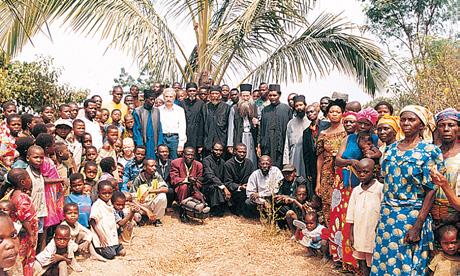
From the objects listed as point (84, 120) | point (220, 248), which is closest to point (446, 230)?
point (220, 248)

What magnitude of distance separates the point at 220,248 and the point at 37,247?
2529 mm

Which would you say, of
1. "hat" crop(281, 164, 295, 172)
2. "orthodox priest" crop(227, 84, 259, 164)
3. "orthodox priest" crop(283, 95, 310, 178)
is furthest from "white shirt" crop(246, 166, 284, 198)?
"orthodox priest" crop(227, 84, 259, 164)

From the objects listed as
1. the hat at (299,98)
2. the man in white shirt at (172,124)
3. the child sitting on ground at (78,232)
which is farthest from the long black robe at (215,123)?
the child sitting on ground at (78,232)

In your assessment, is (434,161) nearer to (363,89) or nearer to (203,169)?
(203,169)

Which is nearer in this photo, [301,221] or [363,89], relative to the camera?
[301,221]

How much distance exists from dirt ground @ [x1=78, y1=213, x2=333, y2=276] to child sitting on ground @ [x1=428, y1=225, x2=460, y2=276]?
201 centimetres

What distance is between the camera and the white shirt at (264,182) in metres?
7.86

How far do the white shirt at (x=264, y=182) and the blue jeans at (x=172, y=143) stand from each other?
137 centimetres

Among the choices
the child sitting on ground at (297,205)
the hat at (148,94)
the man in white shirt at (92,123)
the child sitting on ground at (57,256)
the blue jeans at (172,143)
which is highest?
the hat at (148,94)

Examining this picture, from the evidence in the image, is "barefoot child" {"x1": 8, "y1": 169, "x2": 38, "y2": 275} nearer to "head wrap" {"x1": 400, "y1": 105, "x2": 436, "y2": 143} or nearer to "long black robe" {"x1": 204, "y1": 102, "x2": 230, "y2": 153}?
"head wrap" {"x1": 400, "y1": 105, "x2": 436, "y2": 143}

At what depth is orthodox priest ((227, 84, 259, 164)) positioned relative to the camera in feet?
28.0

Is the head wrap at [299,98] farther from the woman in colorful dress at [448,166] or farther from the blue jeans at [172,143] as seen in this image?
the woman in colorful dress at [448,166]

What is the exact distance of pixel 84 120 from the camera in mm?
7859

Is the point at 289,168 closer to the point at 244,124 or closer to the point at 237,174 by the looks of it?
the point at 237,174
